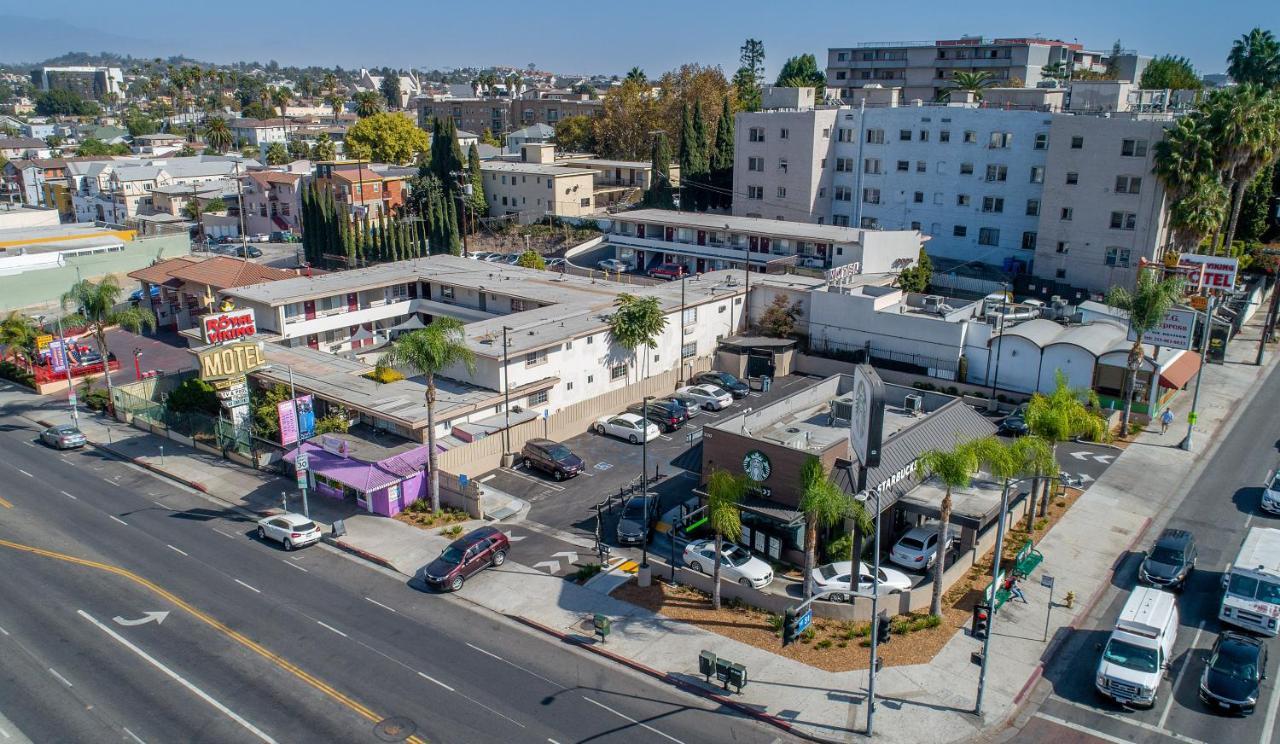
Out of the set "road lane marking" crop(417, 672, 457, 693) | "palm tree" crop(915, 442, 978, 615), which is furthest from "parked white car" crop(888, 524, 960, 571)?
"road lane marking" crop(417, 672, 457, 693)

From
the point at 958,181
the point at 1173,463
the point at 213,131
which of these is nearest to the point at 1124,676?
the point at 1173,463

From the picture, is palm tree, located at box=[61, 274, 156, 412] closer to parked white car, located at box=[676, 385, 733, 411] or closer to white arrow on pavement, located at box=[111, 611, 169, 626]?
white arrow on pavement, located at box=[111, 611, 169, 626]

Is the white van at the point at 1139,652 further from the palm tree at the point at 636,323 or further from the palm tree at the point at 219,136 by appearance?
the palm tree at the point at 219,136

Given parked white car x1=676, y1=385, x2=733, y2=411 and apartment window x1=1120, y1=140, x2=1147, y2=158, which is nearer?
parked white car x1=676, y1=385, x2=733, y2=411

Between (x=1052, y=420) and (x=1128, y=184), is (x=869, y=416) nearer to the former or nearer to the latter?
(x=1052, y=420)

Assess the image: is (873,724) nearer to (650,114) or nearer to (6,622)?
(6,622)

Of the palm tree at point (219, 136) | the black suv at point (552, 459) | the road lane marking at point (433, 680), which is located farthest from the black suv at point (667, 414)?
the palm tree at point (219, 136)
